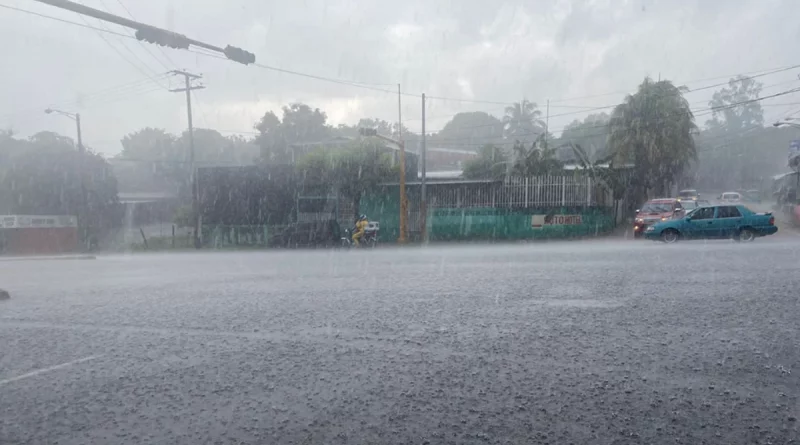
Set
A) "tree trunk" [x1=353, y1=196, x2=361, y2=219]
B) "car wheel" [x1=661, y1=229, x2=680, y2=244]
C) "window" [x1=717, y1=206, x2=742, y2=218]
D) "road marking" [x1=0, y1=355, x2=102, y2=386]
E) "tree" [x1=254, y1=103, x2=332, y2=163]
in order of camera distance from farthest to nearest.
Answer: "tree" [x1=254, y1=103, x2=332, y2=163] < "tree trunk" [x1=353, y1=196, x2=361, y2=219] < "car wheel" [x1=661, y1=229, x2=680, y2=244] < "window" [x1=717, y1=206, x2=742, y2=218] < "road marking" [x1=0, y1=355, x2=102, y2=386]

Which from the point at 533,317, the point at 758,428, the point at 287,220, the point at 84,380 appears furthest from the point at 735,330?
the point at 287,220

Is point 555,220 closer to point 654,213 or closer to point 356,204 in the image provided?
point 654,213

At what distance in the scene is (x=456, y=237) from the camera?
3266cm

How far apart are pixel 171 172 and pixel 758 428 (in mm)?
58651

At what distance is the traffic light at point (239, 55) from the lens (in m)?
12.5

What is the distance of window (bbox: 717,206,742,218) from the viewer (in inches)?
840

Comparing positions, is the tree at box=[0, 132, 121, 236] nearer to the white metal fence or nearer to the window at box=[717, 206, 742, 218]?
the white metal fence

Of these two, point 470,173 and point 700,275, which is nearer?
point 700,275

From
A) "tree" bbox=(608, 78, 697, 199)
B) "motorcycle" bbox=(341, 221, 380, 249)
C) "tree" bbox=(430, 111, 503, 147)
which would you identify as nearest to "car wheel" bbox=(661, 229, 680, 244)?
"motorcycle" bbox=(341, 221, 380, 249)

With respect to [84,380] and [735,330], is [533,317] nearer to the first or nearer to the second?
[735,330]

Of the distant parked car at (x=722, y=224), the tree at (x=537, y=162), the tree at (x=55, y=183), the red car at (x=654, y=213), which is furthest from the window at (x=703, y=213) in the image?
the tree at (x=55, y=183)

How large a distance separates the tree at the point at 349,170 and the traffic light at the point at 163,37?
23761 mm

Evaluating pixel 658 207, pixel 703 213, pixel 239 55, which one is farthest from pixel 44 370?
pixel 658 207

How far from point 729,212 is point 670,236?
6.57 feet
